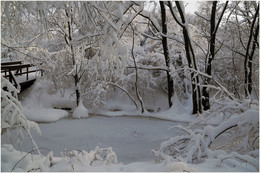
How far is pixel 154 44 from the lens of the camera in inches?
588

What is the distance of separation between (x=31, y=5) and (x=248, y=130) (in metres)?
3.23

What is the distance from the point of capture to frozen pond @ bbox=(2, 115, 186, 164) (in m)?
7.73

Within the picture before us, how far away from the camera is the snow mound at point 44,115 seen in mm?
11375

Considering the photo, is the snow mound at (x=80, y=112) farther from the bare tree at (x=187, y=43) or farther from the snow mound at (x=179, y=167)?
the snow mound at (x=179, y=167)

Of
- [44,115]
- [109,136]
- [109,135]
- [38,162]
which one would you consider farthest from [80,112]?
[38,162]

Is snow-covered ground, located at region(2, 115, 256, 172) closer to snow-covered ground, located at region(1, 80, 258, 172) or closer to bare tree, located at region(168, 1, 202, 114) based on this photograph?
snow-covered ground, located at region(1, 80, 258, 172)

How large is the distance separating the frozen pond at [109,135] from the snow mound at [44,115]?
47 cm

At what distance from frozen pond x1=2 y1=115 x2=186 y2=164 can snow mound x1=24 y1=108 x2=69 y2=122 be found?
1.53ft

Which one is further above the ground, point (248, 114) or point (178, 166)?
point (248, 114)

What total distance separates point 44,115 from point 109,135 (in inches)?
151

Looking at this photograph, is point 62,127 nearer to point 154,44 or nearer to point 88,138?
point 88,138

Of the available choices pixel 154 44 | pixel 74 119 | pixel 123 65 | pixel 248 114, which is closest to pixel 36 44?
pixel 74 119

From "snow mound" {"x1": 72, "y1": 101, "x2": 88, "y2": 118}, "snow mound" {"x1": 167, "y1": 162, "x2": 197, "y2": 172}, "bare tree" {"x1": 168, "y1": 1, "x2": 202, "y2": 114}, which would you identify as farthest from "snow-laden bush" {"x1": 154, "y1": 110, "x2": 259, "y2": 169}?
"snow mound" {"x1": 72, "y1": 101, "x2": 88, "y2": 118}

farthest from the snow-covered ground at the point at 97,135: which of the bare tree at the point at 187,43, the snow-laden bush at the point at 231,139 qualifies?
the bare tree at the point at 187,43
